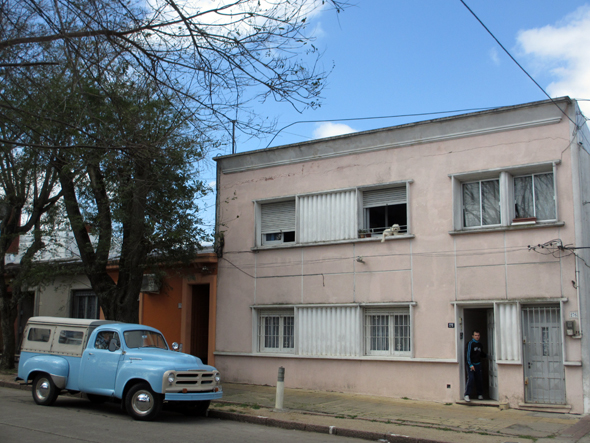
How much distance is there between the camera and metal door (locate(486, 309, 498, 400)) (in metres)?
13.2

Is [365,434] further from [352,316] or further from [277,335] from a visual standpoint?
[277,335]

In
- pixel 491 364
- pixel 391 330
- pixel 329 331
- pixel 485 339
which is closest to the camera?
pixel 491 364

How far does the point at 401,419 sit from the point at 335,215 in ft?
20.1

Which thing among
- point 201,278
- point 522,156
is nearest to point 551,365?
point 522,156

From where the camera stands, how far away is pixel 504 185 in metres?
13.4

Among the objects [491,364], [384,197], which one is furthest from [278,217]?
[491,364]

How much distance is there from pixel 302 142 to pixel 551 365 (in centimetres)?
853

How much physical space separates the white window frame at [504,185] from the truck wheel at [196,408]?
696 cm

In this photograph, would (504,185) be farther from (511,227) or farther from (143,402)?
(143,402)

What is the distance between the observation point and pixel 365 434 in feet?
33.3

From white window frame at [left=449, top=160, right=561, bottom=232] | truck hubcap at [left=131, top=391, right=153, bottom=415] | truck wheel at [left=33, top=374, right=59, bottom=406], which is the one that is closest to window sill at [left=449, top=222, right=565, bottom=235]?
white window frame at [left=449, top=160, right=561, bottom=232]

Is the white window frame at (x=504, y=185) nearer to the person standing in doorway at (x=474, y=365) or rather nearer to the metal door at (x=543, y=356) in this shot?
the metal door at (x=543, y=356)

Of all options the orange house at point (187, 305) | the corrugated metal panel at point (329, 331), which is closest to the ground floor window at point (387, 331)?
the corrugated metal panel at point (329, 331)

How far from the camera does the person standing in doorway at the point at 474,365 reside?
1308cm
